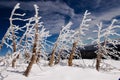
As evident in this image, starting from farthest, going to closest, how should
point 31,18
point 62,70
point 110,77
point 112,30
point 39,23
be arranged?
point 112,30
point 110,77
point 62,70
point 39,23
point 31,18

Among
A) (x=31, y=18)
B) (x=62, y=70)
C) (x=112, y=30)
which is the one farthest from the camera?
(x=112, y=30)

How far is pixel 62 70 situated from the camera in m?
24.4

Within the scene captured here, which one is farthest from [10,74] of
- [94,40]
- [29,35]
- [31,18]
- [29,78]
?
[94,40]

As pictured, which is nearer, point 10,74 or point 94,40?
point 10,74

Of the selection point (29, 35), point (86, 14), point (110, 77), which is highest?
point (86, 14)

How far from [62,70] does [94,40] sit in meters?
7.00

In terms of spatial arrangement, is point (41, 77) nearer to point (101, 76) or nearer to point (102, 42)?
point (101, 76)

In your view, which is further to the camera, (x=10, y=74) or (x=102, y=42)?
(x=102, y=42)

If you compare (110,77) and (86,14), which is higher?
(86,14)

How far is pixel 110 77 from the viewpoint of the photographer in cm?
2609

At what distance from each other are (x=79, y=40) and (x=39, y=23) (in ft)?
31.0

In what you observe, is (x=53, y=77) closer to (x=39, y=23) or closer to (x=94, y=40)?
(x=39, y=23)

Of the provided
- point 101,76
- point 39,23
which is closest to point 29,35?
point 39,23

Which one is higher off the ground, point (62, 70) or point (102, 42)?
point (102, 42)
